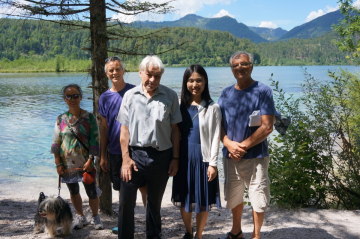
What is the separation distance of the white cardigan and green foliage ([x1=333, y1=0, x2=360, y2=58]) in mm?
7661

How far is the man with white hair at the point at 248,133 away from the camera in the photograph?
3.13 meters

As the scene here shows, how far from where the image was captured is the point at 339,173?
5098 mm

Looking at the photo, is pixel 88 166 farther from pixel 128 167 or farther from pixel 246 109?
pixel 246 109

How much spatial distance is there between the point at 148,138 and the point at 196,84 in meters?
0.71

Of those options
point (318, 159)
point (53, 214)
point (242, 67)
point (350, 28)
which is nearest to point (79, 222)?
point (53, 214)

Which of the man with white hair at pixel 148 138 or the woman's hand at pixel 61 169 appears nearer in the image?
the man with white hair at pixel 148 138

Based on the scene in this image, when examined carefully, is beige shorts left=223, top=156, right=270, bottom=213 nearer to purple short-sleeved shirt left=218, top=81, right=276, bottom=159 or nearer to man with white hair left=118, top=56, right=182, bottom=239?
purple short-sleeved shirt left=218, top=81, right=276, bottom=159

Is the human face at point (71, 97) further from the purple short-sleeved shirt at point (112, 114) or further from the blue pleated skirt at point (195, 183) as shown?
the blue pleated skirt at point (195, 183)

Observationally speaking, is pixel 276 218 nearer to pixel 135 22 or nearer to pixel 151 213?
pixel 151 213

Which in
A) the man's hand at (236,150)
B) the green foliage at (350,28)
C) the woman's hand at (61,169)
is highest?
the green foliage at (350,28)

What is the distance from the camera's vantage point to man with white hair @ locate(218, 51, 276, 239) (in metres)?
3.13

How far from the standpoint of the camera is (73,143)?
3.55 m

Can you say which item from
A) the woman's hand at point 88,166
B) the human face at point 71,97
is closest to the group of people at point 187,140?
the woman's hand at point 88,166

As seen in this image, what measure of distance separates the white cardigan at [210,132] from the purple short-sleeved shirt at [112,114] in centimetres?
89
